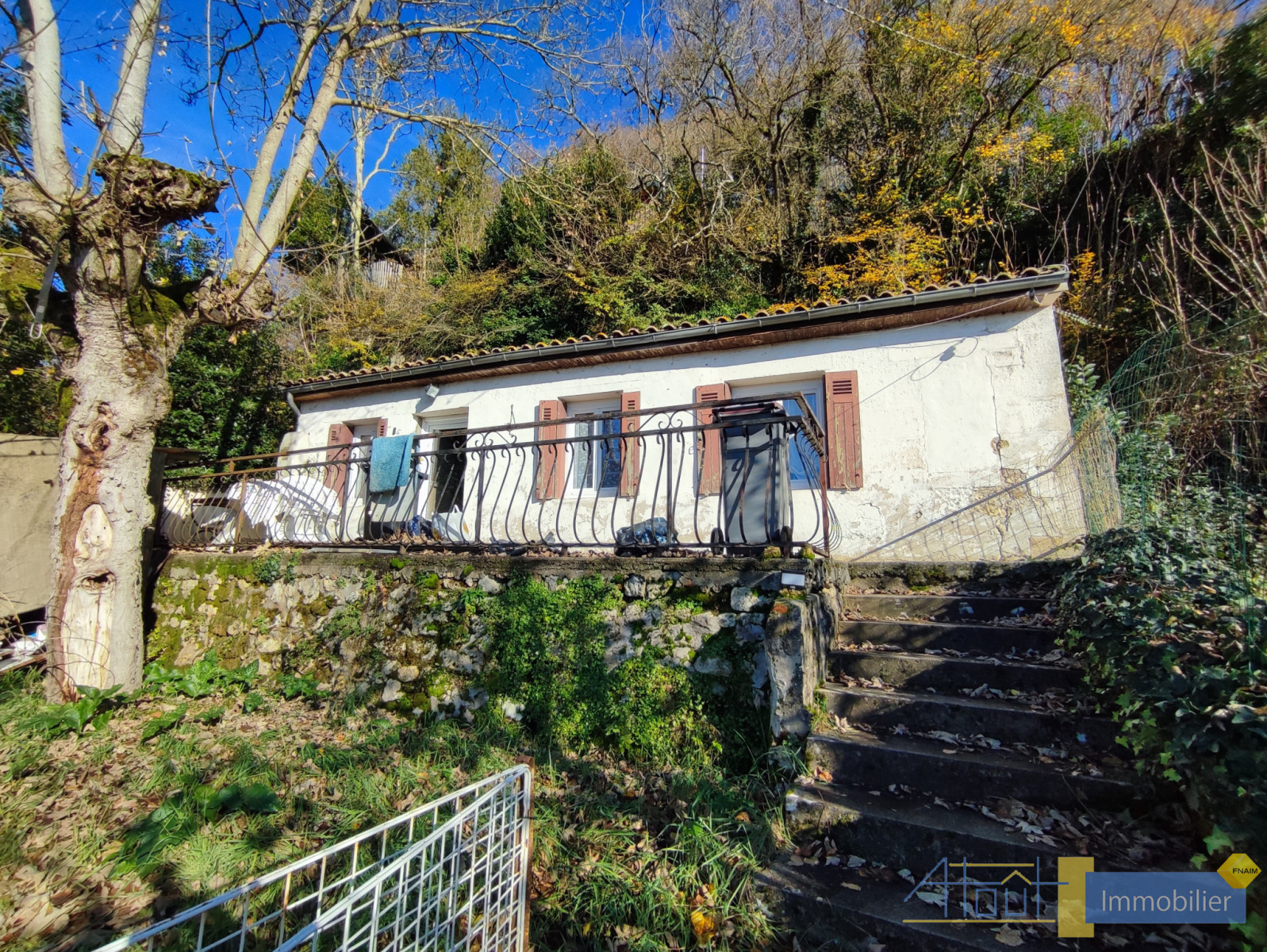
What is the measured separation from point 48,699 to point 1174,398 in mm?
9354

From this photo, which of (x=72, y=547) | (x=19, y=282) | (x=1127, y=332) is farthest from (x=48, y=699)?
(x=1127, y=332)

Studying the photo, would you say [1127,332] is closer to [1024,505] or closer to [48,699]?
[1024,505]

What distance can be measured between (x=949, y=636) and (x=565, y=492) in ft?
14.4

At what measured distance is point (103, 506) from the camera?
14.1 feet

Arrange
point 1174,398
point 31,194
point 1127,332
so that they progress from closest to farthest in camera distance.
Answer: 1. point 31,194
2. point 1174,398
3. point 1127,332

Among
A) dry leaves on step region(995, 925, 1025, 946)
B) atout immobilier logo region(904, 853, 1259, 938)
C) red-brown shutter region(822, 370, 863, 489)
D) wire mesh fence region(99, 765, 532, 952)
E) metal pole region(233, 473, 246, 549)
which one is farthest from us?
red-brown shutter region(822, 370, 863, 489)

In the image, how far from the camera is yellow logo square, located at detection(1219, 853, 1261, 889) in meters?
1.75

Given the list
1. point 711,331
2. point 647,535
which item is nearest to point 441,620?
point 647,535

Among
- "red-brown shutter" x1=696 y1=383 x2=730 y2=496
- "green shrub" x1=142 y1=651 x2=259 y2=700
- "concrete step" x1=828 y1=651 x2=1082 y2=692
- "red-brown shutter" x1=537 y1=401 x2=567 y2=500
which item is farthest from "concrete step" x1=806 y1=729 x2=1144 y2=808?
"red-brown shutter" x1=537 y1=401 x2=567 y2=500

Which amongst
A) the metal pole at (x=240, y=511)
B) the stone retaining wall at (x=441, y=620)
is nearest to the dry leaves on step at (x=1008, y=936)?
the stone retaining wall at (x=441, y=620)

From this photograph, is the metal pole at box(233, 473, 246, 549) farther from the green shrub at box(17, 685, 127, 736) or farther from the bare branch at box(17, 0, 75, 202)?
the bare branch at box(17, 0, 75, 202)

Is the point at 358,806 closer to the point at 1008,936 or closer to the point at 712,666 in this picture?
the point at 712,666

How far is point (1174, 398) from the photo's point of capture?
5.21m

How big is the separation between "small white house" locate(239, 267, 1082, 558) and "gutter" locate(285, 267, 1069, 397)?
0.07 feet
